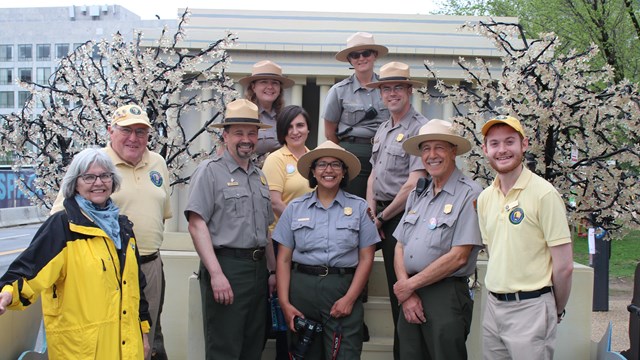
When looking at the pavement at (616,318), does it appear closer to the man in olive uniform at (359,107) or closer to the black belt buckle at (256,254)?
the man in olive uniform at (359,107)

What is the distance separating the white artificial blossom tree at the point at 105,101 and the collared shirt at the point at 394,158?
163 cm

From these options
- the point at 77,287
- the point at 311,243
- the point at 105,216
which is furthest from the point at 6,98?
the point at 77,287

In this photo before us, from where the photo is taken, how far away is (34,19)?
82688 mm

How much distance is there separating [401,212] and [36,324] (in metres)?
2.92

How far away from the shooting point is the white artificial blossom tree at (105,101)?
5.65 meters

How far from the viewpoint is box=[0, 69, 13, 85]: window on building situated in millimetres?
67625

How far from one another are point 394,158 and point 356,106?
0.85 m

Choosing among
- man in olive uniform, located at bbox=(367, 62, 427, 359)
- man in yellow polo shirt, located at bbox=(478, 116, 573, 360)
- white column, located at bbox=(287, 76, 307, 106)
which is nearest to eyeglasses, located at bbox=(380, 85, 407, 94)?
man in olive uniform, located at bbox=(367, 62, 427, 359)

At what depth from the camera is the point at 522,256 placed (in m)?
3.78

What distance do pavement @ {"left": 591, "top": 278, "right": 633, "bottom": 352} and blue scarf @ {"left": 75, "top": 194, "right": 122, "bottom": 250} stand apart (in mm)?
5244

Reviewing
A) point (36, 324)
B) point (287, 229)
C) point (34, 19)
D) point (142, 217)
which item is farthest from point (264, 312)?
point (34, 19)

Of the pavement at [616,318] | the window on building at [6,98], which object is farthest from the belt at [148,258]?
the window on building at [6,98]

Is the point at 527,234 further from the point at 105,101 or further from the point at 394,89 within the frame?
the point at 105,101

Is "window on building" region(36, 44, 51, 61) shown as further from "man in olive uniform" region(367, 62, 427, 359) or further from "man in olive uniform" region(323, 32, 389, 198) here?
"man in olive uniform" region(367, 62, 427, 359)
